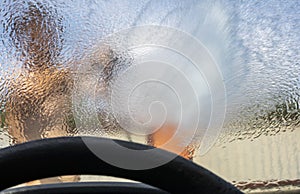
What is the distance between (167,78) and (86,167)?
0.59m

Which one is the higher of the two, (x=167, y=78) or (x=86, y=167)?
(x=167, y=78)

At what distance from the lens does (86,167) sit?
28 cm

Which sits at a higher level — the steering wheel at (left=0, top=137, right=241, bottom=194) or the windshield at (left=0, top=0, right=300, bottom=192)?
the windshield at (left=0, top=0, right=300, bottom=192)

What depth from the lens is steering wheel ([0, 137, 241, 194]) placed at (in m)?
0.27

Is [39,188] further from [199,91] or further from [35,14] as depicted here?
[35,14]

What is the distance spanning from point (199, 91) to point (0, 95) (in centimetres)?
38

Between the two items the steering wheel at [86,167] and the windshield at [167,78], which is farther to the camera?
the windshield at [167,78]

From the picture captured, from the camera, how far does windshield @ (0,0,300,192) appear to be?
0.82 m

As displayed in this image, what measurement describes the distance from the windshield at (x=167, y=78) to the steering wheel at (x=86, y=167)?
0.49 m

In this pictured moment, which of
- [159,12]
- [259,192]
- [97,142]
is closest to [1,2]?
[159,12]

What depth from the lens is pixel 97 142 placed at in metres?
0.27

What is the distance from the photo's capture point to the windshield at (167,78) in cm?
82

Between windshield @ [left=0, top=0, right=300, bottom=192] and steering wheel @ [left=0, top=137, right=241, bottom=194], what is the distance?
495 millimetres

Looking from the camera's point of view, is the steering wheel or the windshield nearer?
the steering wheel
